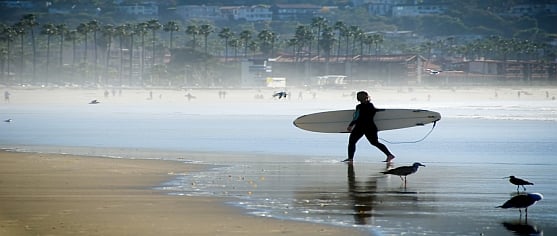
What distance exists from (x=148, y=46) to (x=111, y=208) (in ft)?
504

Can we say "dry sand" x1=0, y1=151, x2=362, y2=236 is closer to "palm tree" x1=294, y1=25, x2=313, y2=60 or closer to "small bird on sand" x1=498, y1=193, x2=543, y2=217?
"small bird on sand" x1=498, y1=193, x2=543, y2=217

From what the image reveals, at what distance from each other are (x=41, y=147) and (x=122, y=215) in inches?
514

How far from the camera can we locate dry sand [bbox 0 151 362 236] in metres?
12.2

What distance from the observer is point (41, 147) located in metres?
26.0

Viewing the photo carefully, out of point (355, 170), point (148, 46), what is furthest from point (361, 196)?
point (148, 46)

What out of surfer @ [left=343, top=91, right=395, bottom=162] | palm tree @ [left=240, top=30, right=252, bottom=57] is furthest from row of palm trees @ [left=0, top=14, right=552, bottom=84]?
surfer @ [left=343, top=91, right=395, bottom=162]

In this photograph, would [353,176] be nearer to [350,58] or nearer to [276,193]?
[276,193]

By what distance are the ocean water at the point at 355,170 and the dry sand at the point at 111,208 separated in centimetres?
48

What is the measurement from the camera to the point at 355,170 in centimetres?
1948

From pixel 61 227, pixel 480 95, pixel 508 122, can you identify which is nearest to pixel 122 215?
pixel 61 227

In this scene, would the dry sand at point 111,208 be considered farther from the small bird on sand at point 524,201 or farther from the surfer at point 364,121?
the surfer at point 364,121

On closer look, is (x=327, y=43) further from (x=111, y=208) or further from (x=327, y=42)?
(x=111, y=208)

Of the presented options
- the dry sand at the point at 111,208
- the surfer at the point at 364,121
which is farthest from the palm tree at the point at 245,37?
the dry sand at the point at 111,208

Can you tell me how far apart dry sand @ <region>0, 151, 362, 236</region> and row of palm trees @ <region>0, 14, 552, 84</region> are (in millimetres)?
→ 108289
